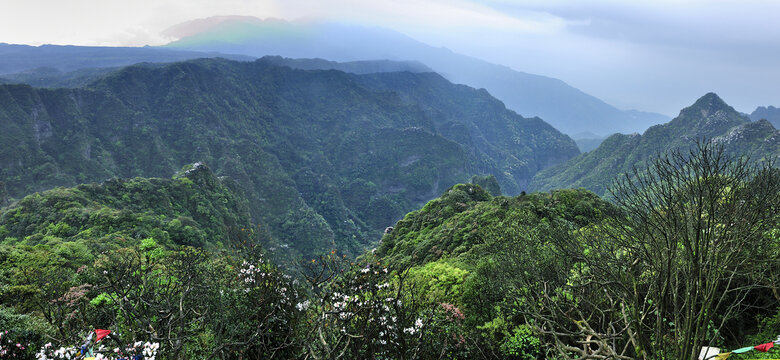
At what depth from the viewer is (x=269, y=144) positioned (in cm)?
12031

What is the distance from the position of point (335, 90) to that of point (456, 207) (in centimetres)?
14212

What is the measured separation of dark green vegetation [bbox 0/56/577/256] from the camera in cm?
7056

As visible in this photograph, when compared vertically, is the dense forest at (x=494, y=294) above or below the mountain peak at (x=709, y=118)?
below

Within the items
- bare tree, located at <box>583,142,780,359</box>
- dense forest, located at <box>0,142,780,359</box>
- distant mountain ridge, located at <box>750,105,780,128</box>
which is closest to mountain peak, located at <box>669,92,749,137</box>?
dense forest, located at <box>0,142,780,359</box>

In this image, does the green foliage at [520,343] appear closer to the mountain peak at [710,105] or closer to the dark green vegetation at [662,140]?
the dark green vegetation at [662,140]

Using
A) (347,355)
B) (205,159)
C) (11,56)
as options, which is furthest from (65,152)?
(11,56)

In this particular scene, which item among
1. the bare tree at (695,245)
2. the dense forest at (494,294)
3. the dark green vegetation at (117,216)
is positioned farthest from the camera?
the dark green vegetation at (117,216)

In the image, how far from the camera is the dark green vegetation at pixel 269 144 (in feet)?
232

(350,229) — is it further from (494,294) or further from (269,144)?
(494,294)

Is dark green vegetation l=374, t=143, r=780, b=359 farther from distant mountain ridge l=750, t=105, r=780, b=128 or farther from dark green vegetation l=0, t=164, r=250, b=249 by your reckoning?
distant mountain ridge l=750, t=105, r=780, b=128

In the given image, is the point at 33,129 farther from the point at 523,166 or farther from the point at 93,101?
the point at 523,166

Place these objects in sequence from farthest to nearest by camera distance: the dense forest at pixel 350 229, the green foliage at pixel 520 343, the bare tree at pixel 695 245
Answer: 1. the green foliage at pixel 520 343
2. the dense forest at pixel 350 229
3. the bare tree at pixel 695 245

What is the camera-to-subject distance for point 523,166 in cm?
16925

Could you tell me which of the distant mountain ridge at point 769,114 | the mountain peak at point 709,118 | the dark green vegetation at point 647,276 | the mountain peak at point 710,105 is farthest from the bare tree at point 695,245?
the distant mountain ridge at point 769,114
